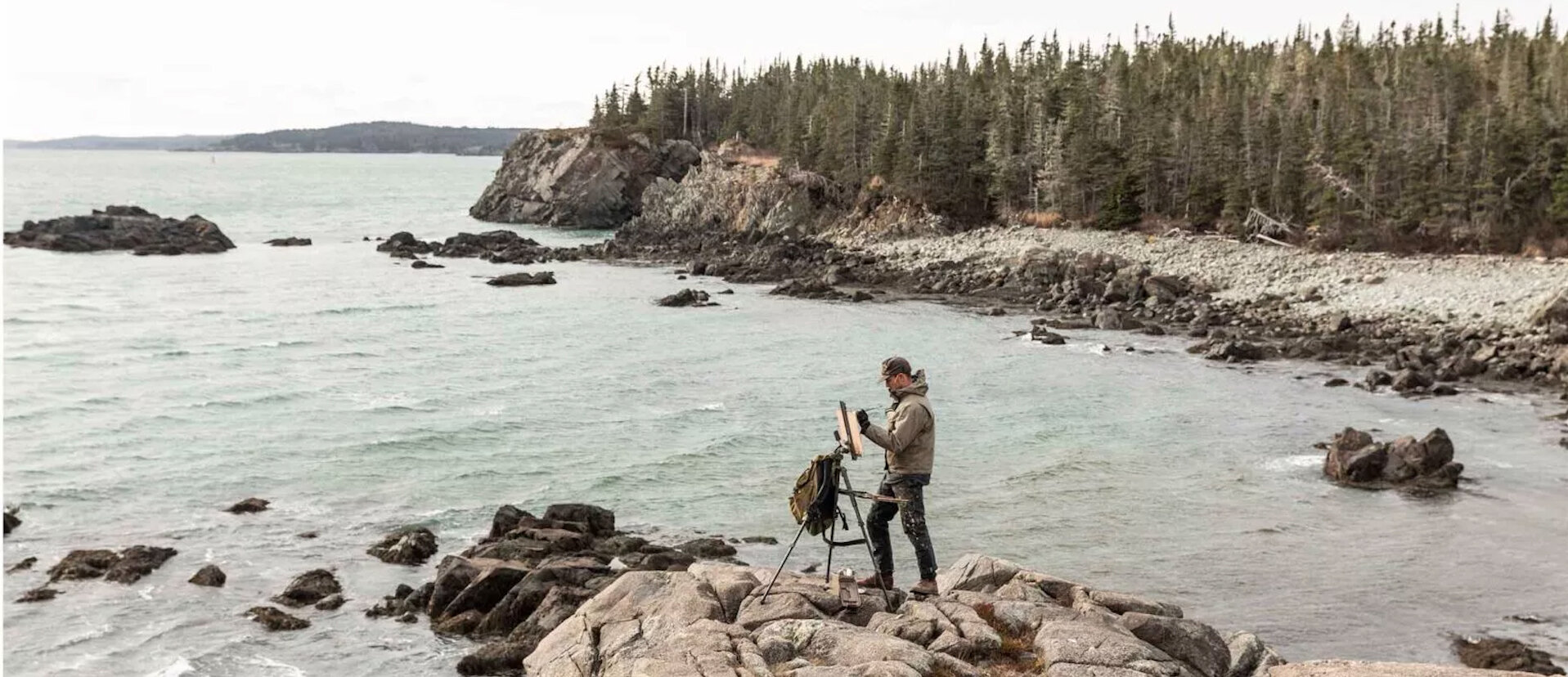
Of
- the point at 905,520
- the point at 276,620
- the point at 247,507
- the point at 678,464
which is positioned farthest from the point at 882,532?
the point at 247,507

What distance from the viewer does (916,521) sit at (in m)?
12.9

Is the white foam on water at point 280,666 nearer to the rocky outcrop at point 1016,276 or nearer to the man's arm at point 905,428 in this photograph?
the man's arm at point 905,428

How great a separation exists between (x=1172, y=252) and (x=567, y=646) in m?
58.4

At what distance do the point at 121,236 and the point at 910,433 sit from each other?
299ft

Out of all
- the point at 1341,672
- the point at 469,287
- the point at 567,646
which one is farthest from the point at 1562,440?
the point at 469,287

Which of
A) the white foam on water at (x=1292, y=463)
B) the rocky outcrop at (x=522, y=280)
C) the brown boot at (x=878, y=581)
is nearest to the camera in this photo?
the brown boot at (x=878, y=581)

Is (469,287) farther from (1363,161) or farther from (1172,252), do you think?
(1363,161)

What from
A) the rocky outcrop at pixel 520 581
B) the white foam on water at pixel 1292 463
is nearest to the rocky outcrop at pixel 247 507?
the rocky outcrop at pixel 520 581

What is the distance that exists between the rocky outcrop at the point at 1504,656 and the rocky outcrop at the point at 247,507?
892 inches

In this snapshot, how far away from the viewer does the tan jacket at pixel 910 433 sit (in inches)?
496

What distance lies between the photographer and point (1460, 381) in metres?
38.2

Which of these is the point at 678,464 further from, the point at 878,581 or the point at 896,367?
the point at 896,367

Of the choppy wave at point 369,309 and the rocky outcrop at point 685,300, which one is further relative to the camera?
the rocky outcrop at point 685,300

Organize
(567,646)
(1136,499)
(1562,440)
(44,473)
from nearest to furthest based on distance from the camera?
(567,646)
(1136,499)
(44,473)
(1562,440)
